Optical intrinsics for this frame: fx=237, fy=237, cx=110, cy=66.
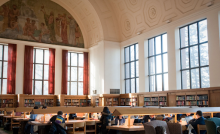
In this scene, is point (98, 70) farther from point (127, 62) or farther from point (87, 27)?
point (87, 27)

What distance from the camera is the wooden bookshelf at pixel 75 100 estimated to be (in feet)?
79.5

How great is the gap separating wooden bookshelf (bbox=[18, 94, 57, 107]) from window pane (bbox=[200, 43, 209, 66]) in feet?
48.9

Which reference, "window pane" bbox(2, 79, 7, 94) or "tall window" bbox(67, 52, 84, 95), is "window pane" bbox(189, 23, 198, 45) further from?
"window pane" bbox(2, 79, 7, 94)

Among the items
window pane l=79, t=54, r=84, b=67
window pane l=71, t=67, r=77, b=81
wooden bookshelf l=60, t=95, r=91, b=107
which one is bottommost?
wooden bookshelf l=60, t=95, r=91, b=107

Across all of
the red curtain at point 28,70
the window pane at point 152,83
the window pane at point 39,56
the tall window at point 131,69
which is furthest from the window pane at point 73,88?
the window pane at point 152,83

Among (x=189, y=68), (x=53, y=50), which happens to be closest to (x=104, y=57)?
(x=53, y=50)

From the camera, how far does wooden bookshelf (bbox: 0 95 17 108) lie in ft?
71.4

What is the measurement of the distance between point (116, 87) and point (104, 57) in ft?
10.8

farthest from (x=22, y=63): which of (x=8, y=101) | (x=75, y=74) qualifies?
(x=75, y=74)

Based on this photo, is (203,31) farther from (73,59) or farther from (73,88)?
(73,88)

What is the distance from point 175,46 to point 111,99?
877cm

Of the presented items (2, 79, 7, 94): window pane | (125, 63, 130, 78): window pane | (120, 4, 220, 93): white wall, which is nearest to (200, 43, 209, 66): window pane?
(120, 4, 220, 93): white wall

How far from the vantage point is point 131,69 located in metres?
23.5

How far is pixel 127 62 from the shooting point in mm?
24078
